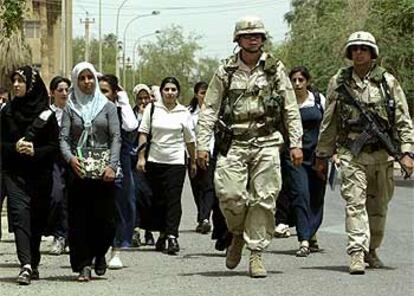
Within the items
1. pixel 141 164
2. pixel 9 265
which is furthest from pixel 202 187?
pixel 9 265

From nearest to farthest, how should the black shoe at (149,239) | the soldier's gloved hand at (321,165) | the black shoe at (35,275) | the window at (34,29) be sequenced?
1. the black shoe at (35,275)
2. the soldier's gloved hand at (321,165)
3. the black shoe at (149,239)
4. the window at (34,29)

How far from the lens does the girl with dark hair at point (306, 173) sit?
11.7m

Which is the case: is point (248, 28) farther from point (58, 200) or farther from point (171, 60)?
point (171, 60)

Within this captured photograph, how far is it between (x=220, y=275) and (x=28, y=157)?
1921mm

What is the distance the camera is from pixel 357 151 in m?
9.84

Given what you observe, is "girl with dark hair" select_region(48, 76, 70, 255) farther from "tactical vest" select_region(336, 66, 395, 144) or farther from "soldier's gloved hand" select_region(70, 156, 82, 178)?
"tactical vest" select_region(336, 66, 395, 144)

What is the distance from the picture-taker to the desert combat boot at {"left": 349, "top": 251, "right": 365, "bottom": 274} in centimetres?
961

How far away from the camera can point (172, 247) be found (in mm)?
11609

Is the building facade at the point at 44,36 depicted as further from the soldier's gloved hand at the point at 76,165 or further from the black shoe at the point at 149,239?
the soldier's gloved hand at the point at 76,165

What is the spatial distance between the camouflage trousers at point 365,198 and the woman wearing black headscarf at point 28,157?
8.38ft

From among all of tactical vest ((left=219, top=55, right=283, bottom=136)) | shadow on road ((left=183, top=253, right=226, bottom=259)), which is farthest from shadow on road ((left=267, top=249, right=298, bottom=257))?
tactical vest ((left=219, top=55, right=283, bottom=136))

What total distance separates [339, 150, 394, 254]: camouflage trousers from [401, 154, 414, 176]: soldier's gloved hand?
0.18 meters

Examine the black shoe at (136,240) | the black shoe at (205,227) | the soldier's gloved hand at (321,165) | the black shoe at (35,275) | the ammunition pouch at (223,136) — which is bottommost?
the black shoe at (205,227)

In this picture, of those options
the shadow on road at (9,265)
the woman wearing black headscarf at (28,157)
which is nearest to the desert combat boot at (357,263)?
the woman wearing black headscarf at (28,157)
